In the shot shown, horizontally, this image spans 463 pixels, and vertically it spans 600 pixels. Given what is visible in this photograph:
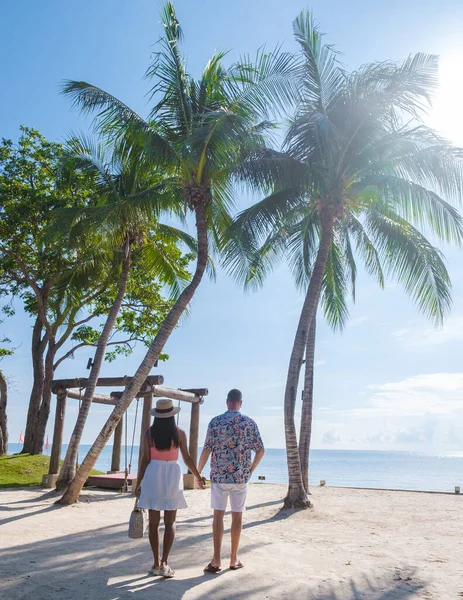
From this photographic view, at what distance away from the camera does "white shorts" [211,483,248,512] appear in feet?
22.4

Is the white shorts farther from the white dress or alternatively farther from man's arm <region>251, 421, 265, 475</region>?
the white dress

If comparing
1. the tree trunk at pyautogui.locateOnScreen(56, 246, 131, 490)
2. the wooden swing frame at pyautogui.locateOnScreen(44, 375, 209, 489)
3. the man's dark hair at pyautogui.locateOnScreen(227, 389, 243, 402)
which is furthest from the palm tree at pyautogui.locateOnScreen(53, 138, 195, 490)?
the man's dark hair at pyautogui.locateOnScreen(227, 389, 243, 402)

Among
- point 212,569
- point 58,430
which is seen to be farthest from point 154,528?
point 58,430

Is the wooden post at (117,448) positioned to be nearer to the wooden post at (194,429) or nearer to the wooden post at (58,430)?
the wooden post at (194,429)

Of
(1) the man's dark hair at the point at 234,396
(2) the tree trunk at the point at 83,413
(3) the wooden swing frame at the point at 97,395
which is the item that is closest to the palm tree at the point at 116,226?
(2) the tree trunk at the point at 83,413

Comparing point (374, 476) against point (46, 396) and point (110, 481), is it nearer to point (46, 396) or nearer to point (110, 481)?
point (46, 396)

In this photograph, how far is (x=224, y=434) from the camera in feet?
22.9

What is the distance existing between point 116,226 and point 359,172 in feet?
19.3

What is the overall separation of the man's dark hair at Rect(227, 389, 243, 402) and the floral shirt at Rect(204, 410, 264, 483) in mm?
163

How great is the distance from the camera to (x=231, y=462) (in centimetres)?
686

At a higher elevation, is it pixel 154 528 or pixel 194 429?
pixel 194 429


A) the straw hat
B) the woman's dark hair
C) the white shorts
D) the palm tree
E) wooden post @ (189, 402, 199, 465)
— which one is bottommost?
the white shorts

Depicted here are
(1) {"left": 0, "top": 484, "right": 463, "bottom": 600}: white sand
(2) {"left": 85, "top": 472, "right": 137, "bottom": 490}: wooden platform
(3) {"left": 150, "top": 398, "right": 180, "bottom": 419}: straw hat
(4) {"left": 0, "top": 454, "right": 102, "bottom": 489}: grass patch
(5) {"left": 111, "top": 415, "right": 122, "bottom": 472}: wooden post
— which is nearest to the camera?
(1) {"left": 0, "top": 484, "right": 463, "bottom": 600}: white sand

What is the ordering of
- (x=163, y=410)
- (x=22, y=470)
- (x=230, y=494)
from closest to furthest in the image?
(x=163, y=410)
(x=230, y=494)
(x=22, y=470)
